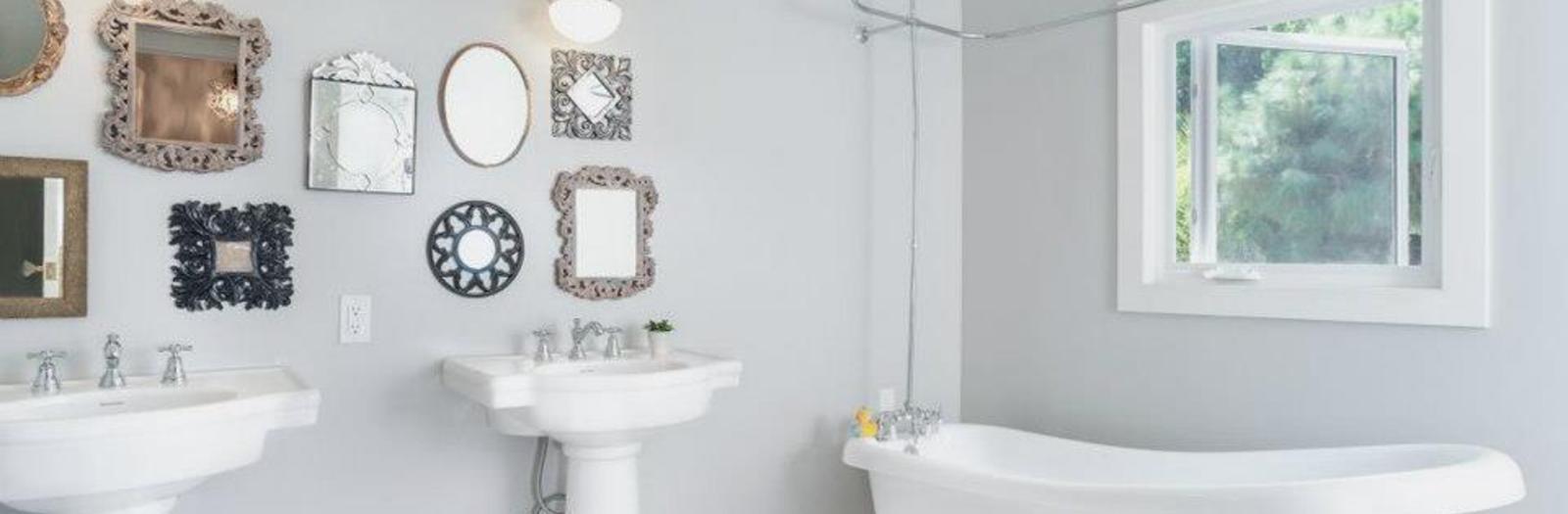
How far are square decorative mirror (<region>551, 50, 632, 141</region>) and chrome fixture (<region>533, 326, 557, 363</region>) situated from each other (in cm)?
53

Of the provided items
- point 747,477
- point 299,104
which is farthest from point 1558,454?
point 299,104

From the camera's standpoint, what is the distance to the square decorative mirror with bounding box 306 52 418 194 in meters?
2.47

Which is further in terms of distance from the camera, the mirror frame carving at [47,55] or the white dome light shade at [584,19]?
the white dome light shade at [584,19]

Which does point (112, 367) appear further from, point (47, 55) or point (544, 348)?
point (544, 348)

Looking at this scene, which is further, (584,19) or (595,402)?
(584,19)

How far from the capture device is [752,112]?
315 centimetres

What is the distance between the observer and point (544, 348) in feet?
8.74

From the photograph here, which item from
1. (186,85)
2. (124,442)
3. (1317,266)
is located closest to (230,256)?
(186,85)

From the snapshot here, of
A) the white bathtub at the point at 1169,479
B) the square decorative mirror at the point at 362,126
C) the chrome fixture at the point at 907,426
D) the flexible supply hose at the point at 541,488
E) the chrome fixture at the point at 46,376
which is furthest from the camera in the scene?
the chrome fixture at the point at 907,426

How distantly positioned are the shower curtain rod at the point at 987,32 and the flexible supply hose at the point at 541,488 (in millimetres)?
1532

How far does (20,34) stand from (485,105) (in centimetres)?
97

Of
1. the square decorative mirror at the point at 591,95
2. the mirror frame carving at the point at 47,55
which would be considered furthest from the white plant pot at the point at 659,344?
the mirror frame carving at the point at 47,55

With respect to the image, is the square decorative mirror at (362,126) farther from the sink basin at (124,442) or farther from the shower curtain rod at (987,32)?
the shower curtain rod at (987,32)

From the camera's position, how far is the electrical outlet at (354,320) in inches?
98.8
